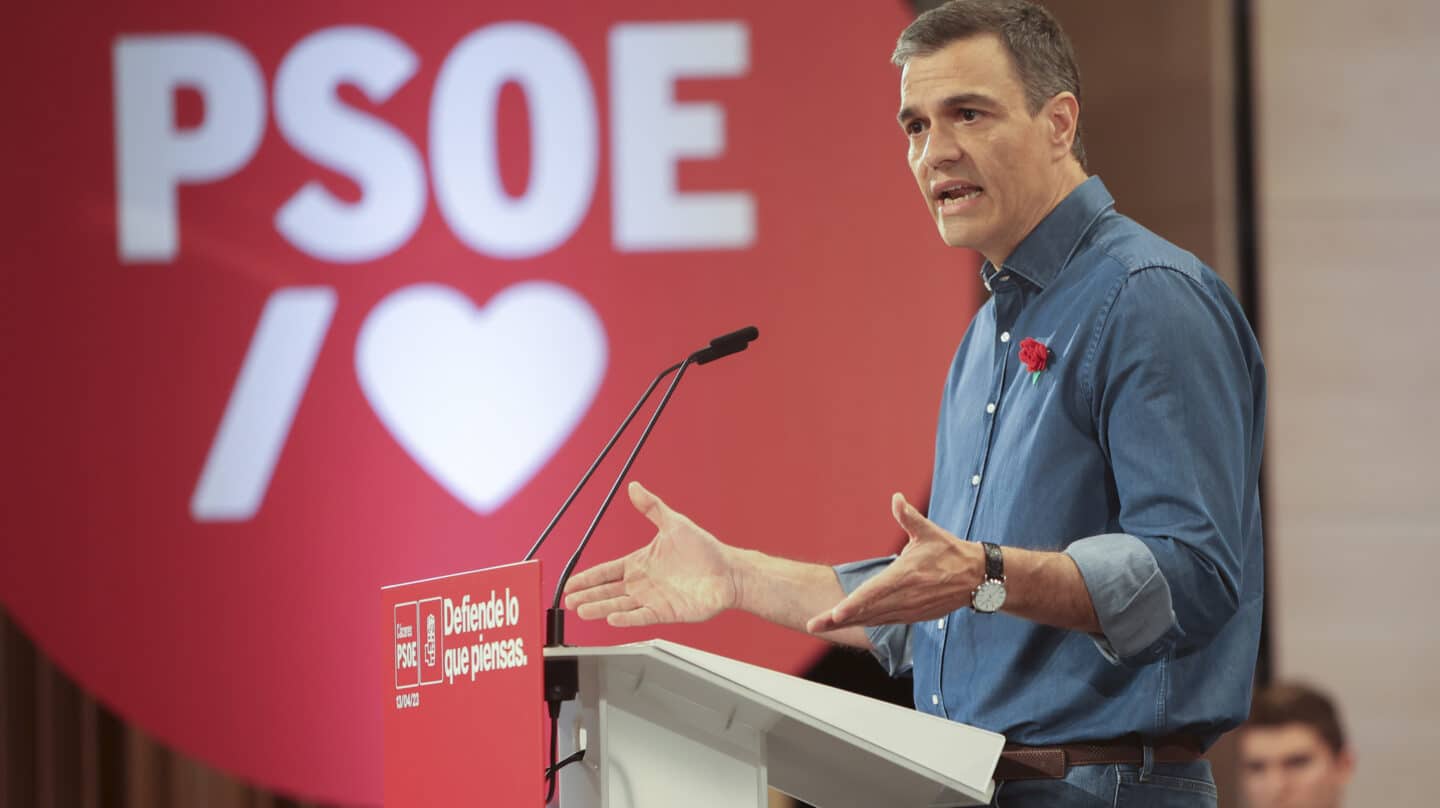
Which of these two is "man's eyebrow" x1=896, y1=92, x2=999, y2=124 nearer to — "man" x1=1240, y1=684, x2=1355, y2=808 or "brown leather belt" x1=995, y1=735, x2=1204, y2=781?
"brown leather belt" x1=995, y1=735, x2=1204, y2=781

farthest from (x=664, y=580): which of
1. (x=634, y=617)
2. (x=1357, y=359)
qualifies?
(x=1357, y=359)

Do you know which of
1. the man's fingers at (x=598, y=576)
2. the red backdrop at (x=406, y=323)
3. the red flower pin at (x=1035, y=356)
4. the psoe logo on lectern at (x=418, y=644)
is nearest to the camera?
the psoe logo on lectern at (x=418, y=644)

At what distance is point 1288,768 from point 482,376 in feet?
7.04

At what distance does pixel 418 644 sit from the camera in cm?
160

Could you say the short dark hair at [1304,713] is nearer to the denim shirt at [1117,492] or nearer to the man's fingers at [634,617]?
the denim shirt at [1117,492]

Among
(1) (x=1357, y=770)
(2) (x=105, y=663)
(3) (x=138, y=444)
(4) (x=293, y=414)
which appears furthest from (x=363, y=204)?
(1) (x=1357, y=770)

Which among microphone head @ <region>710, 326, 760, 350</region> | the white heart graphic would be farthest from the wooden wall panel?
microphone head @ <region>710, 326, 760, 350</region>

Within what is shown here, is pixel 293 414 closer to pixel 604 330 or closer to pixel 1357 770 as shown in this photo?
pixel 604 330

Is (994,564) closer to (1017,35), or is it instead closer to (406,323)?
(1017,35)

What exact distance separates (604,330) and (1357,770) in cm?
231

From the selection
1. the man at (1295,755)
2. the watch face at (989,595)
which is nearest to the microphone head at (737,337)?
the watch face at (989,595)

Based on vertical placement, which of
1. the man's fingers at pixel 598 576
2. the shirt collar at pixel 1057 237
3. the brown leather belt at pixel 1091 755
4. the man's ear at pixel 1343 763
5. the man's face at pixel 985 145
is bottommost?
the man's ear at pixel 1343 763

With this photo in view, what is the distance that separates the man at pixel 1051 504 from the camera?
57.7 inches

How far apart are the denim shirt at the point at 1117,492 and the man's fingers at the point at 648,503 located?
35 cm
